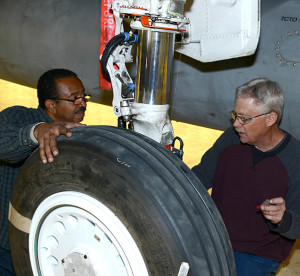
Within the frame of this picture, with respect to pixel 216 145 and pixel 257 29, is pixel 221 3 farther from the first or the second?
pixel 216 145

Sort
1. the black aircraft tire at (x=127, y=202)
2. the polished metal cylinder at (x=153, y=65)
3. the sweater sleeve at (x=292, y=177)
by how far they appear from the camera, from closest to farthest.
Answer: the black aircraft tire at (x=127, y=202) < the polished metal cylinder at (x=153, y=65) < the sweater sleeve at (x=292, y=177)

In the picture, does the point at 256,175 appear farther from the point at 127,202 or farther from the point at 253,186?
the point at 127,202

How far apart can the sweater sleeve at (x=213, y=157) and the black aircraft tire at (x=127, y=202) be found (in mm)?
655

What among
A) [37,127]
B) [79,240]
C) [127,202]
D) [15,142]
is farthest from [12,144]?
[127,202]

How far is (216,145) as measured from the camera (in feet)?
6.08

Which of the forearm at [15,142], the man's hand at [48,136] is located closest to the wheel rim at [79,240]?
the man's hand at [48,136]

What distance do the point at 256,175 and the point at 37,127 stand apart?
0.84 m

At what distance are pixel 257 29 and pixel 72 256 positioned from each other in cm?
104

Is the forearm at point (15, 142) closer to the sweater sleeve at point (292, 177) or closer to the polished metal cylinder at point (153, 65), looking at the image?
the polished metal cylinder at point (153, 65)

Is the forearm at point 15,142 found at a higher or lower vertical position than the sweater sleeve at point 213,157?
higher

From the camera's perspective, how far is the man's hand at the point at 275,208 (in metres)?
1.40

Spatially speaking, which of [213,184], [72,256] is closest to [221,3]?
[213,184]

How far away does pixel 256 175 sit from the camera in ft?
5.62

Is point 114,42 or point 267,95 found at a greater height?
point 114,42
